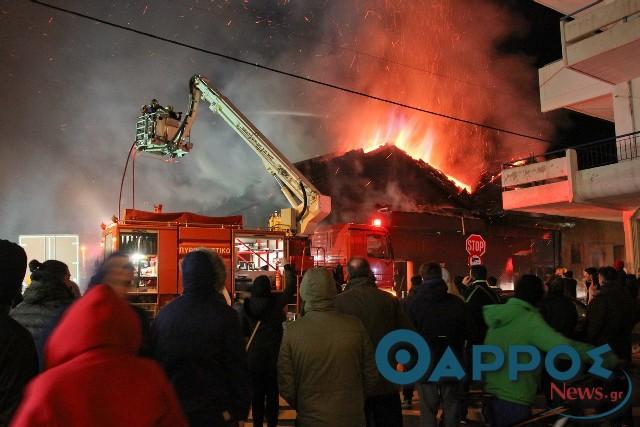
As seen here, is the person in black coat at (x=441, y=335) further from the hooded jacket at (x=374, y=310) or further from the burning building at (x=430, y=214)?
the burning building at (x=430, y=214)

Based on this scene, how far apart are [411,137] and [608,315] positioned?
33.5 m

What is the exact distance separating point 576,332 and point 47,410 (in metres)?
5.94

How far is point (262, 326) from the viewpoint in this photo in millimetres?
5742

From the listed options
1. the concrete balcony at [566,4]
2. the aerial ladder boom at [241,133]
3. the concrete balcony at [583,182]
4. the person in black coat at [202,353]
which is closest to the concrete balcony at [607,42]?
the concrete balcony at [583,182]

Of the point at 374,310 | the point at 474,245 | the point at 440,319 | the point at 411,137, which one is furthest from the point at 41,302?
the point at 411,137

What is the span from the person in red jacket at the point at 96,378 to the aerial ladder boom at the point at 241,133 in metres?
11.3

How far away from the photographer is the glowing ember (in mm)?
37650

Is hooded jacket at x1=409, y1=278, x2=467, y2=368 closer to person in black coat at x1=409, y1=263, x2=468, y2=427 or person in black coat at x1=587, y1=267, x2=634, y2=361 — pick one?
person in black coat at x1=409, y1=263, x2=468, y2=427

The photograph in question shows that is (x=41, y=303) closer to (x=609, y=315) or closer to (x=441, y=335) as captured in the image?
(x=441, y=335)

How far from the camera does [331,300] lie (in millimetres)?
3500

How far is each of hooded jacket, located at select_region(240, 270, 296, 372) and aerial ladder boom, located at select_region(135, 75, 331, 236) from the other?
282 inches

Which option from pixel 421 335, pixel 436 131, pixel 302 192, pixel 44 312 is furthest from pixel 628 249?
pixel 436 131

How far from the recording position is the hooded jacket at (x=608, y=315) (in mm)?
5629

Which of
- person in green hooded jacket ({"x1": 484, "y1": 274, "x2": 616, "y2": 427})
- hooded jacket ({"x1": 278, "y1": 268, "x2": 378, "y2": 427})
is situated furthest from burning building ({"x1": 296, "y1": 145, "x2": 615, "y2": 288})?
hooded jacket ({"x1": 278, "y1": 268, "x2": 378, "y2": 427})
